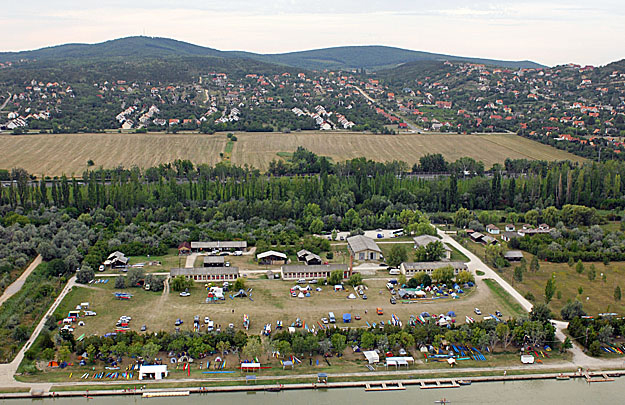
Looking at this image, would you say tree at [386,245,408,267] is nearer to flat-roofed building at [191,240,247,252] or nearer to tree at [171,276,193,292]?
flat-roofed building at [191,240,247,252]

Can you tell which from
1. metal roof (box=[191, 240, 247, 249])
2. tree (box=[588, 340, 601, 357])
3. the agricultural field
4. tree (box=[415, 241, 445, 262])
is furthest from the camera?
metal roof (box=[191, 240, 247, 249])

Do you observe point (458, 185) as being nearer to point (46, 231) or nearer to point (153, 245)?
point (153, 245)

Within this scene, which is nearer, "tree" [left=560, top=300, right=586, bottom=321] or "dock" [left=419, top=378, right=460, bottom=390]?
"dock" [left=419, top=378, right=460, bottom=390]

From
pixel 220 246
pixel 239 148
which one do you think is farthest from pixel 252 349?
pixel 239 148

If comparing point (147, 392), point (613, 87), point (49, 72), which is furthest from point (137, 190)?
point (613, 87)

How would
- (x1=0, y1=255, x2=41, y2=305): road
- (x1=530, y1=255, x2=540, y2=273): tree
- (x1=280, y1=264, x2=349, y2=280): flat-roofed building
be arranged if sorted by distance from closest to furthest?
(x1=0, y1=255, x2=41, y2=305): road
(x1=280, y1=264, x2=349, y2=280): flat-roofed building
(x1=530, y1=255, x2=540, y2=273): tree

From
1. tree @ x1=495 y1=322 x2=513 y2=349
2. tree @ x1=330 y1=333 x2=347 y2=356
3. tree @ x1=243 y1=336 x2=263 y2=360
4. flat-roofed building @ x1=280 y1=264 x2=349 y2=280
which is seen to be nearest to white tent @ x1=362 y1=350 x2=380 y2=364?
tree @ x1=330 y1=333 x2=347 y2=356

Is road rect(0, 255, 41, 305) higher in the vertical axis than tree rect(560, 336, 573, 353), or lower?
higher
